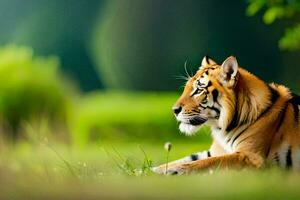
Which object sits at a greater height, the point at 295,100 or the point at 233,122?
the point at 295,100

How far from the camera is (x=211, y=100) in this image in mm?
7203

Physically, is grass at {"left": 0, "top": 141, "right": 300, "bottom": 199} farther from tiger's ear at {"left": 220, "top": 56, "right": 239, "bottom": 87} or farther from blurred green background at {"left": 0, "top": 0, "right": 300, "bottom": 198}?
tiger's ear at {"left": 220, "top": 56, "right": 239, "bottom": 87}

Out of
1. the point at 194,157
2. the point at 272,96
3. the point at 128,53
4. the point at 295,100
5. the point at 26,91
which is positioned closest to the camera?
the point at 272,96

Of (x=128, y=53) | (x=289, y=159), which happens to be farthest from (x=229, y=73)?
(x=128, y=53)

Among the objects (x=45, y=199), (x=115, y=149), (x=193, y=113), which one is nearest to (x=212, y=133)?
(x=193, y=113)

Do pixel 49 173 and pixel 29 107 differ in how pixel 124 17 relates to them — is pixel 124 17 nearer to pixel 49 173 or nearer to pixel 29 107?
pixel 29 107

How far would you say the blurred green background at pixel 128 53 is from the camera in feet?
27.3

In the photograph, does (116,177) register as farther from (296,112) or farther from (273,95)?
(296,112)

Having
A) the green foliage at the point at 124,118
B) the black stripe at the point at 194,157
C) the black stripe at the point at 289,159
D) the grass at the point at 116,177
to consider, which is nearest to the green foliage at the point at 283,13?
the green foliage at the point at 124,118

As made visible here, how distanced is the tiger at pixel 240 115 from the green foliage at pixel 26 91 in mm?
1555

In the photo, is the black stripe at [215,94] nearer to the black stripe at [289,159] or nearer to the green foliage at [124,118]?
the black stripe at [289,159]

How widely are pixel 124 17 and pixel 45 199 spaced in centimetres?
247

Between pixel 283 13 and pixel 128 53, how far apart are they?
1.20 metres

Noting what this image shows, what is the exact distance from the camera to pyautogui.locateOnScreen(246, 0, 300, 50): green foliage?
8.34 meters
